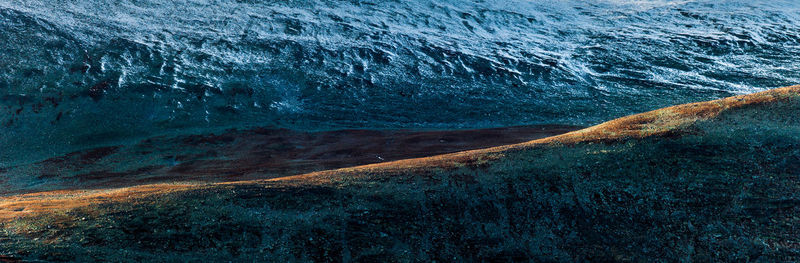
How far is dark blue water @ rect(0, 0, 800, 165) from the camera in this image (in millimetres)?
20531

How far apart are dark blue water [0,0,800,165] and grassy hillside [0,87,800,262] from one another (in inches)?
522

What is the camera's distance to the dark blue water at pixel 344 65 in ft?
67.4

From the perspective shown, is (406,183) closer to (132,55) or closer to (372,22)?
(132,55)

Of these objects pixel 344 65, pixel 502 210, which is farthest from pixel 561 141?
pixel 344 65

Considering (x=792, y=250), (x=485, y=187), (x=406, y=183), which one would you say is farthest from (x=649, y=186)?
(x=406, y=183)

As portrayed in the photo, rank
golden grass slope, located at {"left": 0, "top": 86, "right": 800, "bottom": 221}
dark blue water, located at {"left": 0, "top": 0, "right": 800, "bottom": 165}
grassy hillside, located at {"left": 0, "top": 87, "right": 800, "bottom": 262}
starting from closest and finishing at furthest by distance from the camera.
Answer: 1. grassy hillside, located at {"left": 0, "top": 87, "right": 800, "bottom": 262}
2. golden grass slope, located at {"left": 0, "top": 86, "right": 800, "bottom": 221}
3. dark blue water, located at {"left": 0, "top": 0, "right": 800, "bottom": 165}

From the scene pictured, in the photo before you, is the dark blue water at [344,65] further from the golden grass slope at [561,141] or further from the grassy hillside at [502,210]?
the grassy hillside at [502,210]

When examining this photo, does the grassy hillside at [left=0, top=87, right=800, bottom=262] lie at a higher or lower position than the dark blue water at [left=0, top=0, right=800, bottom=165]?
higher

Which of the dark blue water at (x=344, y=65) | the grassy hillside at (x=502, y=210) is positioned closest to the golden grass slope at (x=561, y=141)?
the grassy hillside at (x=502, y=210)

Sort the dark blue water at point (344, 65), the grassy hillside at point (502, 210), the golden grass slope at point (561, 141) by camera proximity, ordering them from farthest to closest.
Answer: the dark blue water at point (344, 65), the golden grass slope at point (561, 141), the grassy hillside at point (502, 210)

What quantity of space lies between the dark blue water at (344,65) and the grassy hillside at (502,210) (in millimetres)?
13267

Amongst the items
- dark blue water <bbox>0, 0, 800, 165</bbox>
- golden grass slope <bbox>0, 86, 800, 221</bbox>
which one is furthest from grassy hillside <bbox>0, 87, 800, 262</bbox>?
dark blue water <bbox>0, 0, 800, 165</bbox>

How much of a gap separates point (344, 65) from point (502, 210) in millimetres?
21513

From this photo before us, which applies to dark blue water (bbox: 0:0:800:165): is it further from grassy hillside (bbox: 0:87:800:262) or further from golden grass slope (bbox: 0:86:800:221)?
grassy hillside (bbox: 0:87:800:262)
